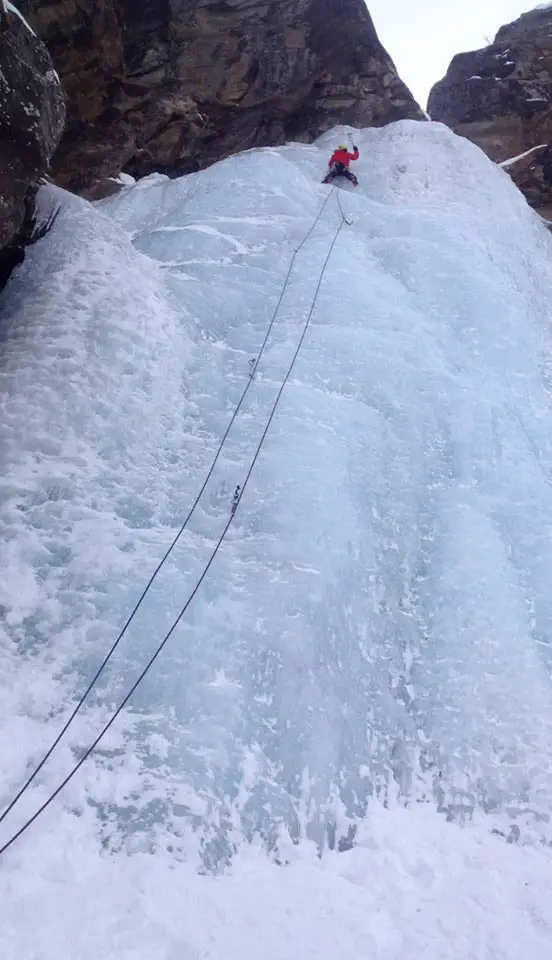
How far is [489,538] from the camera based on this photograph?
6.92 metres

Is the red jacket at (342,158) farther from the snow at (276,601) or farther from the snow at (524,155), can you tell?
the snow at (524,155)

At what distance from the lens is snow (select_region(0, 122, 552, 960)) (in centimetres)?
464

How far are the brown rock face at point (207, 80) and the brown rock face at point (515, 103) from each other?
7.00ft

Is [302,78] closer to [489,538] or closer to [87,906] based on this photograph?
[489,538]

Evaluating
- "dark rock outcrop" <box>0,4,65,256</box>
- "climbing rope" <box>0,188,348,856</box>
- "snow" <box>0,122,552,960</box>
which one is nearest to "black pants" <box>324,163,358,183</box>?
"snow" <box>0,122,552,960</box>

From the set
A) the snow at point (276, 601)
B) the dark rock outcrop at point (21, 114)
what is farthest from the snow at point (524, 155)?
the dark rock outcrop at point (21, 114)

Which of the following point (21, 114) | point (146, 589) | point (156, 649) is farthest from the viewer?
point (21, 114)

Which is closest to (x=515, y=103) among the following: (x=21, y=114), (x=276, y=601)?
(x=21, y=114)

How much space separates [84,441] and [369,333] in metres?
3.75

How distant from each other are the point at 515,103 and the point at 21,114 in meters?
13.3

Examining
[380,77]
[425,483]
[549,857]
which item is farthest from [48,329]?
[380,77]

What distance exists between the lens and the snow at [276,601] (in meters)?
4.64

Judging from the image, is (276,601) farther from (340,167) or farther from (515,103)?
(515,103)

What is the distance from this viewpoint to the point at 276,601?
20.1 ft
